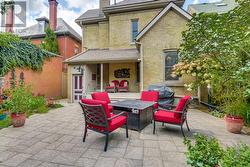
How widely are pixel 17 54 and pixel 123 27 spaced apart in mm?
8262

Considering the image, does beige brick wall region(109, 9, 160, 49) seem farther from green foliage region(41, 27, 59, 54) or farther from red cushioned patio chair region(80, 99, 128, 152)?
red cushioned patio chair region(80, 99, 128, 152)

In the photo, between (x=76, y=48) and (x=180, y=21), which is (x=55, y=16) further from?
(x=180, y=21)

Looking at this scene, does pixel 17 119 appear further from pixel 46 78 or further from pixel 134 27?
pixel 134 27

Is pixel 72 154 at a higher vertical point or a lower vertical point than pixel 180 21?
lower

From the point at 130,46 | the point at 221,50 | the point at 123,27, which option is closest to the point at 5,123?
the point at 221,50

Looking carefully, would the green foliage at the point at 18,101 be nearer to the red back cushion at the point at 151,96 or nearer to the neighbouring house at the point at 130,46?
the red back cushion at the point at 151,96

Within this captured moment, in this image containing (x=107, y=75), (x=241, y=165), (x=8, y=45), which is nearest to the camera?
(x=241, y=165)

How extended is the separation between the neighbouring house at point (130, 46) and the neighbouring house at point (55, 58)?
248 centimetres

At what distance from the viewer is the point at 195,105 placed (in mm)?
9484

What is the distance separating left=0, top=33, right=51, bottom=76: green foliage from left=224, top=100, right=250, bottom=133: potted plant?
10892mm

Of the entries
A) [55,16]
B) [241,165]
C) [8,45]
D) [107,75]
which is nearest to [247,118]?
[241,165]

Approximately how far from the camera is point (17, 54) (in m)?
9.61

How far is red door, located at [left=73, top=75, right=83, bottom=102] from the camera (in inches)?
491

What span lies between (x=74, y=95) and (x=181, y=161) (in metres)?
10.9
